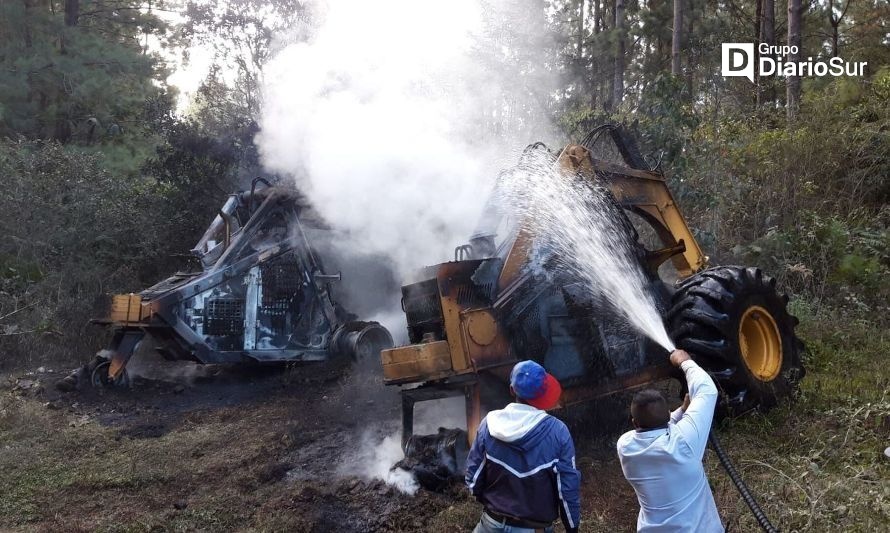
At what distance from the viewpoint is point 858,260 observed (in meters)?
9.80

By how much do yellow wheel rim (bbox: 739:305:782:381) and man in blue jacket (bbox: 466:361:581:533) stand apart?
3516 millimetres

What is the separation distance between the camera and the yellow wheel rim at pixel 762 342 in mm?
5934

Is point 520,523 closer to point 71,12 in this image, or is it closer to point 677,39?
point 677,39

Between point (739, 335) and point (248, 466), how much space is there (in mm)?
4285

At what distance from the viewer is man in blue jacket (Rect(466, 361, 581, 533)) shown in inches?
117

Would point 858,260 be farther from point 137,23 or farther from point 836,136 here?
point 137,23

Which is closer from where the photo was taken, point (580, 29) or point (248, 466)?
point (248, 466)

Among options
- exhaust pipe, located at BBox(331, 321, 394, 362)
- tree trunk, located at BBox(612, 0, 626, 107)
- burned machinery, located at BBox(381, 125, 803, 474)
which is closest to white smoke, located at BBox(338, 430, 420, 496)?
burned machinery, located at BBox(381, 125, 803, 474)

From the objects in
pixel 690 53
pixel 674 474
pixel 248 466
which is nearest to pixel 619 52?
pixel 690 53

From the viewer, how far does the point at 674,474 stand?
2852 mm

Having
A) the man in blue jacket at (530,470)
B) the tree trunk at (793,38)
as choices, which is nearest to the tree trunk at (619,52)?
the tree trunk at (793,38)

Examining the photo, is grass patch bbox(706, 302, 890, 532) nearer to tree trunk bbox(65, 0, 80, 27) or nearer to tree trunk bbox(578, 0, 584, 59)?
tree trunk bbox(578, 0, 584, 59)

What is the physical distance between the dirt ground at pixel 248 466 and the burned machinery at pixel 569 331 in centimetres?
54

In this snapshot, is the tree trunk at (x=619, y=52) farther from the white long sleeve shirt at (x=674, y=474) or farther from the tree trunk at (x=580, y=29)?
the white long sleeve shirt at (x=674, y=474)
